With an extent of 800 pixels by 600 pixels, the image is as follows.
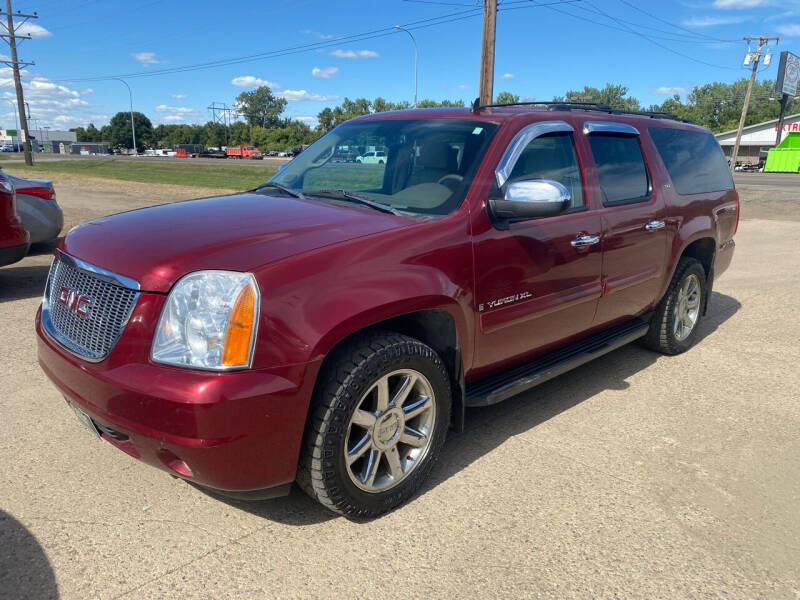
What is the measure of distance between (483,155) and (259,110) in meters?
148

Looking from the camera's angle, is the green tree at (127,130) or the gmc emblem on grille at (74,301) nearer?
the gmc emblem on grille at (74,301)

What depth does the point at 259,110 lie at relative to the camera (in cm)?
14150

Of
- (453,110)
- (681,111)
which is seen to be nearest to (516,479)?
(453,110)

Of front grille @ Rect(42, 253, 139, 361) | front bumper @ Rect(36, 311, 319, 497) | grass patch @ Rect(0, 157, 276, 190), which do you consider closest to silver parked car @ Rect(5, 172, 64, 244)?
front grille @ Rect(42, 253, 139, 361)

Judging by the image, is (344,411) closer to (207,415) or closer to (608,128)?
(207,415)

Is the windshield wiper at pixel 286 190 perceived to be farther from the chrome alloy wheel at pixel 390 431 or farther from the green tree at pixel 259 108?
the green tree at pixel 259 108

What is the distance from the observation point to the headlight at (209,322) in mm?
2303

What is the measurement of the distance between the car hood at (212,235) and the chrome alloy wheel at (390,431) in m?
0.71

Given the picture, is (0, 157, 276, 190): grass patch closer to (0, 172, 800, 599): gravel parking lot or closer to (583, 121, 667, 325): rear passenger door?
(583, 121, 667, 325): rear passenger door

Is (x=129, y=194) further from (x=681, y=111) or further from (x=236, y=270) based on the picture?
(x=681, y=111)

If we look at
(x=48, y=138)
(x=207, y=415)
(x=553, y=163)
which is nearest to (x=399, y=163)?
(x=553, y=163)

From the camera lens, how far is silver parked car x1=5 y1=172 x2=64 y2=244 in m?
8.22

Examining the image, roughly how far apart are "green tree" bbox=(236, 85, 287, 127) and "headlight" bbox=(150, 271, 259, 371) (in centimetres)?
14550

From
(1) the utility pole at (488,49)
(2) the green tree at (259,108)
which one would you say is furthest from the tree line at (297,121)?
(1) the utility pole at (488,49)
